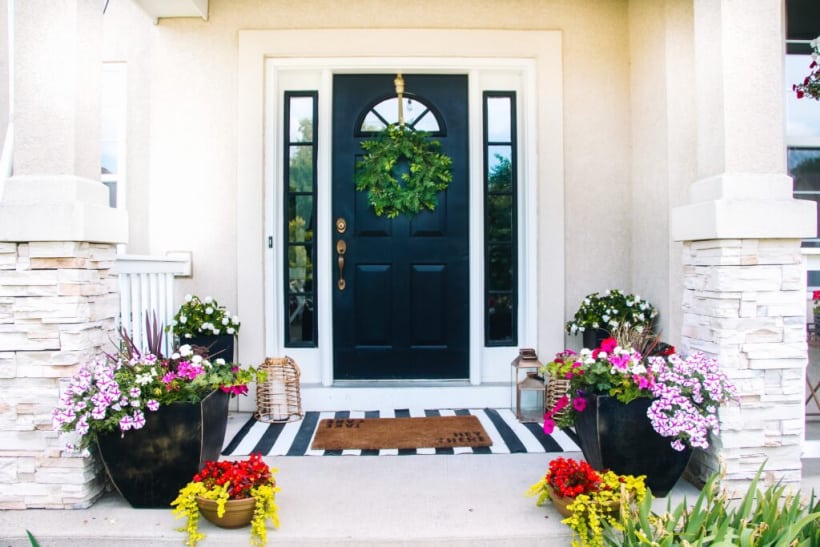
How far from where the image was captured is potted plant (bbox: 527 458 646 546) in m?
2.03

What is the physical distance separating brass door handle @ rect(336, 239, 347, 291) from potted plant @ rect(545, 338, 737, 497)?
1.84 metres

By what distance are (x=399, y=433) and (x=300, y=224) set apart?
1441mm

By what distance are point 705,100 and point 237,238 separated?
8.44 feet

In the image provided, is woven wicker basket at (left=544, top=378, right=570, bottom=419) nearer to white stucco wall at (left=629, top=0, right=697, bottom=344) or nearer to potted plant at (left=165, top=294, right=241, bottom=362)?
white stucco wall at (left=629, top=0, right=697, bottom=344)

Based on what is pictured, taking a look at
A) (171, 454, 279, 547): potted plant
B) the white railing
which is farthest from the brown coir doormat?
the white railing

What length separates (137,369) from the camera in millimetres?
2299

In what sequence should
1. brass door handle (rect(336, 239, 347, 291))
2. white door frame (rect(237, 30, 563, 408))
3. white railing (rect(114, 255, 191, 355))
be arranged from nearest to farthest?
white railing (rect(114, 255, 191, 355)) < white door frame (rect(237, 30, 563, 408)) < brass door handle (rect(336, 239, 347, 291))

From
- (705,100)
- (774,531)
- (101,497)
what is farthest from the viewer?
(705,100)

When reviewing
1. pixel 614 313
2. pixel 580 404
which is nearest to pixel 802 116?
pixel 614 313

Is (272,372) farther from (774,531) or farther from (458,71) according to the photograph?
(774,531)

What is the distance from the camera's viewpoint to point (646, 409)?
2.33 metres

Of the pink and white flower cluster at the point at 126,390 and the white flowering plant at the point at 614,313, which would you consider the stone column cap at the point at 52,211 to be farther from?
the white flowering plant at the point at 614,313

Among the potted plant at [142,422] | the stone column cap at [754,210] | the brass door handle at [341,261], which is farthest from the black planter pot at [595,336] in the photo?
the potted plant at [142,422]

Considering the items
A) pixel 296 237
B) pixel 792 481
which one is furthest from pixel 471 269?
pixel 792 481
